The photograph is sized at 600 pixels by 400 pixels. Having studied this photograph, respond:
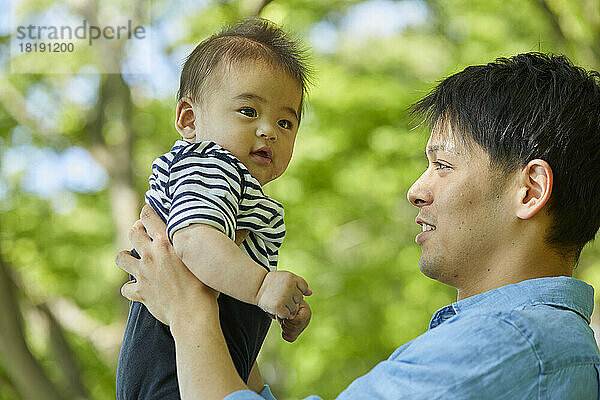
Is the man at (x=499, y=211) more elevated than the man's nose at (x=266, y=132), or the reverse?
the man's nose at (x=266, y=132)

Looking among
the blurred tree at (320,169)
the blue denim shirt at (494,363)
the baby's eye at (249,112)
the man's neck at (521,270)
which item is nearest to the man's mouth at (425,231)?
the man's neck at (521,270)

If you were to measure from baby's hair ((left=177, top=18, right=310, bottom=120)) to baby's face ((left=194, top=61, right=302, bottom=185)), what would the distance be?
0.07ft

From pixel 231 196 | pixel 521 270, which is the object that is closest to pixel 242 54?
pixel 231 196

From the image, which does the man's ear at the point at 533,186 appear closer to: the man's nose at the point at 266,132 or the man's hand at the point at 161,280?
the man's nose at the point at 266,132

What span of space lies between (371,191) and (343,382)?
6.29ft

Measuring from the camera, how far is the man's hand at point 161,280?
1.27m

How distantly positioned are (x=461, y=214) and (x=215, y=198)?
0.47m

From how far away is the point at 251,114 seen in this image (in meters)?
1.45

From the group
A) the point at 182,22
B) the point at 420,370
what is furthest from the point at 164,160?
the point at 182,22

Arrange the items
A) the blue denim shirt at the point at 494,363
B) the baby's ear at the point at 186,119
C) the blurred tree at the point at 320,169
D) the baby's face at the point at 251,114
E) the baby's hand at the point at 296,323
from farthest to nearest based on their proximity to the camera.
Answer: the blurred tree at the point at 320,169, the baby's ear at the point at 186,119, the baby's face at the point at 251,114, the baby's hand at the point at 296,323, the blue denim shirt at the point at 494,363

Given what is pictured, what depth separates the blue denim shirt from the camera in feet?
3.52

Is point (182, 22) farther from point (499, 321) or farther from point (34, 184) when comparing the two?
point (499, 321)

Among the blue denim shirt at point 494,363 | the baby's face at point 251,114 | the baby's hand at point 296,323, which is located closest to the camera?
the blue denim shirt at point 494,363

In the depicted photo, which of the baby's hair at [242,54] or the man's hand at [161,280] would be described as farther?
the baby's hair at [242,54]
